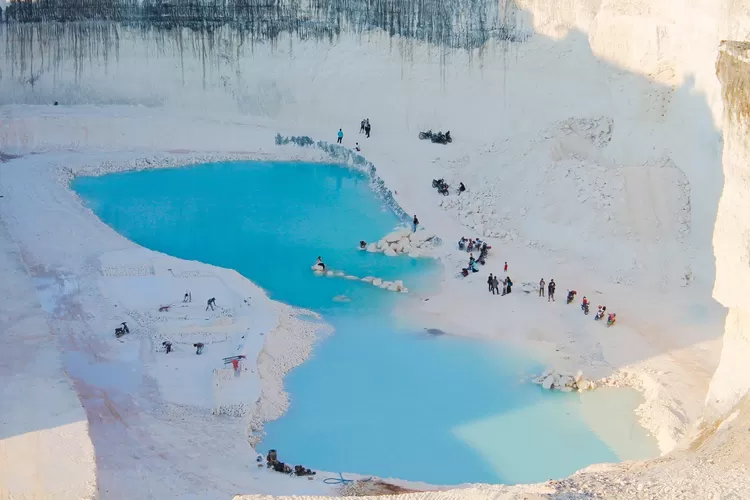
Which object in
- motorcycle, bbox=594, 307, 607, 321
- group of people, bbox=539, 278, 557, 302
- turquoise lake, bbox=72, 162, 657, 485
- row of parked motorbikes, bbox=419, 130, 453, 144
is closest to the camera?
turquoise lake, bbox=72, 162, 657, 485

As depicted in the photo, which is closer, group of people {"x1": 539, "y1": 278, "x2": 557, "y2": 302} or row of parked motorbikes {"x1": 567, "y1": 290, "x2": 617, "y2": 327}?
row of parked motorbikes {"x1": 567, "y1": 290, "x2": 617, "y2": 327}

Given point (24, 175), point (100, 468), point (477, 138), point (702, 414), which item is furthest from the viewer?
point (477, 138)

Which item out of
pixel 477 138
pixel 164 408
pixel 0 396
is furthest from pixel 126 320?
pixel 477 138

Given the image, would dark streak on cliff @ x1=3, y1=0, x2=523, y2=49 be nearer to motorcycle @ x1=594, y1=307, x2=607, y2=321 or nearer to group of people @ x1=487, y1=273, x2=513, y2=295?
group of people @ x1=487, y1=273, x2=513, y2=295

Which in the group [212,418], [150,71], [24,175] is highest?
[150,71]

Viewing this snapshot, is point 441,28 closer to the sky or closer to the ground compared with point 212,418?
closer to the sky

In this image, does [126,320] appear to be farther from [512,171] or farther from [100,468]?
[512,171]

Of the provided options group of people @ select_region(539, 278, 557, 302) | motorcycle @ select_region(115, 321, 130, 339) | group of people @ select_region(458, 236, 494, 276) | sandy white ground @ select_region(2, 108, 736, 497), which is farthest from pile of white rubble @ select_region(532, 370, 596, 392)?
motorcycle @ select_region(115, 321, 130, 339)
